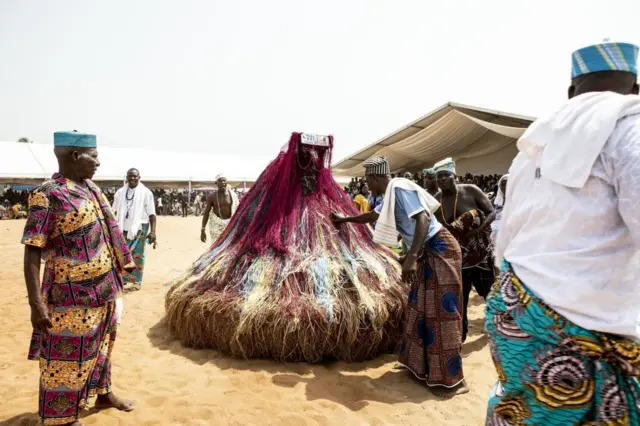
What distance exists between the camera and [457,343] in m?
3.36

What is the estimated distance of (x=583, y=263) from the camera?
1.39 metres

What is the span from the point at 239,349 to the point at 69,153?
1.96m

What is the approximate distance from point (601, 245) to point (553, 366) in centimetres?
42

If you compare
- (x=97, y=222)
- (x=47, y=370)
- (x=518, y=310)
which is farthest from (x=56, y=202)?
(x=518, y=310)

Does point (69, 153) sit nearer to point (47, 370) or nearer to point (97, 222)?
point (97, 222)

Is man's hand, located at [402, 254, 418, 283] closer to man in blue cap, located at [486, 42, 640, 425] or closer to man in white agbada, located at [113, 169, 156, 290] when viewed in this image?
man in blue cap, located at [486, 42, 640, 425]

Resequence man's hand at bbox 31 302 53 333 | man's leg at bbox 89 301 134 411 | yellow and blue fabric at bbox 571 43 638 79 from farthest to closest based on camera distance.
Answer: man's leg at bbox 89 301 134 411 < man's hand at bbox 31 302 53 333 < yellow and blue fabric at bbox 571 43 638 79

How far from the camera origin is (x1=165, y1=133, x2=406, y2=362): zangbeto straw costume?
3584mm

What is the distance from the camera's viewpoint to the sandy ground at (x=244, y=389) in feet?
9.34

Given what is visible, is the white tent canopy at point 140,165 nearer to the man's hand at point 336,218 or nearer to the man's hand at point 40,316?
the man's hand at point 336,218

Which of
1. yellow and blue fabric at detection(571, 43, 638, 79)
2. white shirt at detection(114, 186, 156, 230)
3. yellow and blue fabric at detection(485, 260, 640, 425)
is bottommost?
yellow and blue fabric at detection(485, 260, 640, 425)

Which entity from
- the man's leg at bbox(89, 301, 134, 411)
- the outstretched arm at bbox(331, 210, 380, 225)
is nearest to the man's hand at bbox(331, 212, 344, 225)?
the outstretched arm at bbox(331, 210, 380, 225)

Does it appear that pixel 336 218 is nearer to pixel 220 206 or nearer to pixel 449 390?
pixel 449 390

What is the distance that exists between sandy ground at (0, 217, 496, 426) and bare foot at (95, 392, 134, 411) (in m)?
0.04
